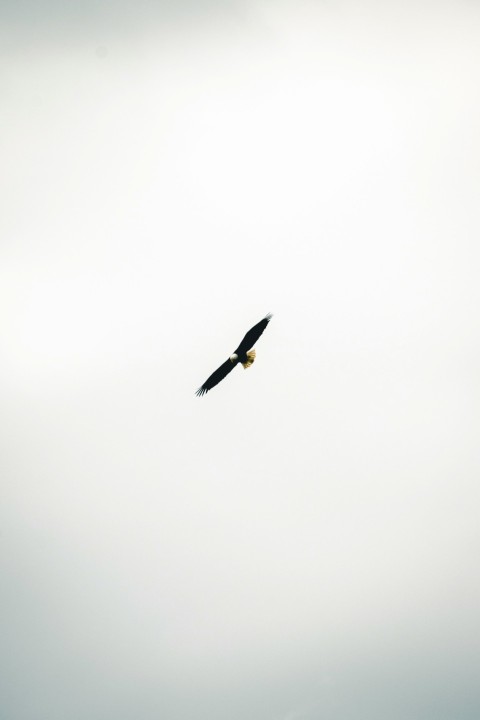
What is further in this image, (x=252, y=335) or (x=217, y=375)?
(x=217, y=375)

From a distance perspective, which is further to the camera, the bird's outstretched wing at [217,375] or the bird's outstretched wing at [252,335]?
the bird's outstretched wing at [217,375]

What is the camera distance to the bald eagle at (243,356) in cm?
2883

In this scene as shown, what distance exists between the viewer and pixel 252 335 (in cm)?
2897

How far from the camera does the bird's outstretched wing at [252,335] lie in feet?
94.1

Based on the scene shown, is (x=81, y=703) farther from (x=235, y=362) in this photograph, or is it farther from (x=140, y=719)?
(x=235, y=362)

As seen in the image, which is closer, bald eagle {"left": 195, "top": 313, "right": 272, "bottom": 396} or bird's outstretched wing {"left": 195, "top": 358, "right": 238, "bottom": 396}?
bald eagle {"left": 195, "top": 313, "right": 272, "bottom": 396}

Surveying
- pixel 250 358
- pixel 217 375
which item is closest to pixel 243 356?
pixel 250 358

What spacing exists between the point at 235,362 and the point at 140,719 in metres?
83.4

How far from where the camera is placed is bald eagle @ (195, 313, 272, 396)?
94.6ft

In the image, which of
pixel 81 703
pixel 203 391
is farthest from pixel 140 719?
pixel 203 391

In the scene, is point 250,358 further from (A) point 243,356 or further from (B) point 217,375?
(B) point 217,375

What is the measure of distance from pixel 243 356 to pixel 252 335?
0.94m

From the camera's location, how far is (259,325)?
28.8 metres

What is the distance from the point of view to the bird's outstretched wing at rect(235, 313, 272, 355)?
28688 mm
